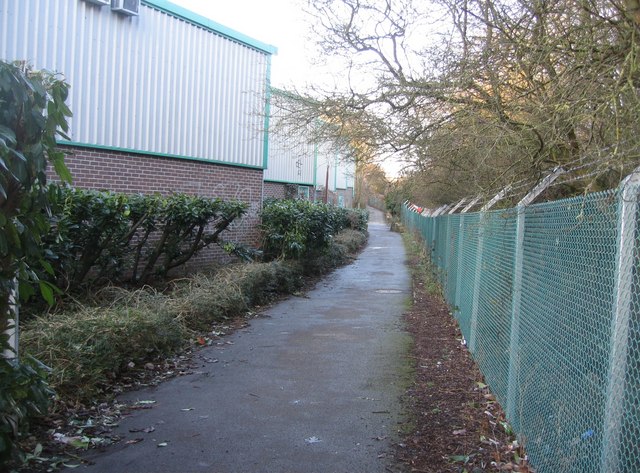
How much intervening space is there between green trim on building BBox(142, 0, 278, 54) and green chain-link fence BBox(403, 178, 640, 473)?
7.95m

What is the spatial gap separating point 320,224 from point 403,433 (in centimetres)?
997

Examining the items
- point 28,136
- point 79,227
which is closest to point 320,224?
point 79,227

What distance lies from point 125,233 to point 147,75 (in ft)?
12.2

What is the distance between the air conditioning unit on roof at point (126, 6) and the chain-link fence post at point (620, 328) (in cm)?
920

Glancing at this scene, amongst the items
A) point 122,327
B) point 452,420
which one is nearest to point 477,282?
point 452,420

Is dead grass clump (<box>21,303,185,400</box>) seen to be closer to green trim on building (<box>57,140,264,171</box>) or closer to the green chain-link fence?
the green chain-link fence

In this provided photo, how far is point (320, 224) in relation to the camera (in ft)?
46.6

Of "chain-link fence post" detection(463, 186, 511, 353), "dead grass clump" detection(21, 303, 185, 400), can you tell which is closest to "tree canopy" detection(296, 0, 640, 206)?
"chain-link fence post" detection(463, 186, 511, 353)

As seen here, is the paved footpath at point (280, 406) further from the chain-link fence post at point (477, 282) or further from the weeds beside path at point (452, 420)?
the chain-link fence post at point (477, 282)

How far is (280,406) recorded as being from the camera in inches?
196

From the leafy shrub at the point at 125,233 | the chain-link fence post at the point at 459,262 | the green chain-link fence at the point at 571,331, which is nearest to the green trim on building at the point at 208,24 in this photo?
the leafy shrub at the point at 125,233

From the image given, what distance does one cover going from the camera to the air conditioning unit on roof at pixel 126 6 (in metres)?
9.51

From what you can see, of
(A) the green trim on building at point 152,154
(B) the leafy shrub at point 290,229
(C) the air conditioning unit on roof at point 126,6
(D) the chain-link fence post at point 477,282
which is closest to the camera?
(D) the chain-link fence post at point 477,282

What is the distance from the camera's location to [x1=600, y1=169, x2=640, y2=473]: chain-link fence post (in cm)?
240
